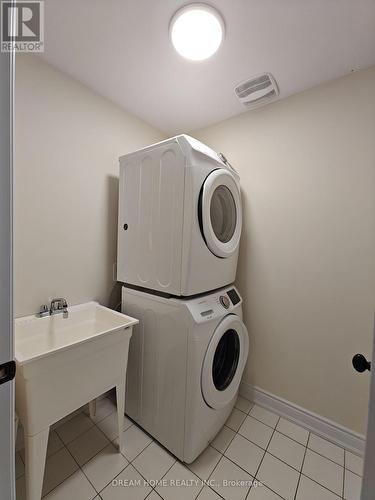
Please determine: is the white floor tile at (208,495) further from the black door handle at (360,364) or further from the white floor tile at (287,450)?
the black door handle at (360,364)

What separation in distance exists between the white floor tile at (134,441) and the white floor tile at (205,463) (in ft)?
1.01

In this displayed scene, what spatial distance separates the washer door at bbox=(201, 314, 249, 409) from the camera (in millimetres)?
1159

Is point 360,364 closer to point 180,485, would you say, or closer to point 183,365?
point 183,365

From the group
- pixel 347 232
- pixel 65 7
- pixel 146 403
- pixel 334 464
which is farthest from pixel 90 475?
pixel 65 7

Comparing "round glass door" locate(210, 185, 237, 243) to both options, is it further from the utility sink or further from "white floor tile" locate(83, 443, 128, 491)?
"white floor tile" locate(83, 443, 128, 491)

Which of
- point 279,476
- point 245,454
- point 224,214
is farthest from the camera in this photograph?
point 224,214

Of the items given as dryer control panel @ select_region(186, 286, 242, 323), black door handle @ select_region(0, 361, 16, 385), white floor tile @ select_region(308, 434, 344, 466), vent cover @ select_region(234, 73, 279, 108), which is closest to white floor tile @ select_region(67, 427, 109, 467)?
dryer control panel @ select_region(186, 286, 242, 323)

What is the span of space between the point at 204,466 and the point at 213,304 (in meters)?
0.89

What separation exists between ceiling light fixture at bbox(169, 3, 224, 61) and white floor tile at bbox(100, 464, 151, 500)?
2254 mm

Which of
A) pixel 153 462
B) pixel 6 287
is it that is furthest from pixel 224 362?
pixel 6 287

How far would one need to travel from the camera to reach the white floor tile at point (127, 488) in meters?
1.02

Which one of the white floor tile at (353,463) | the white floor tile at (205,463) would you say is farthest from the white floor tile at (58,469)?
the white floor tile at (353,463)

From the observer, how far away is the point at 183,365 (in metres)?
1.14

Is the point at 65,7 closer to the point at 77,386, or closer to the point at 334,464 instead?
the point at 77,386
